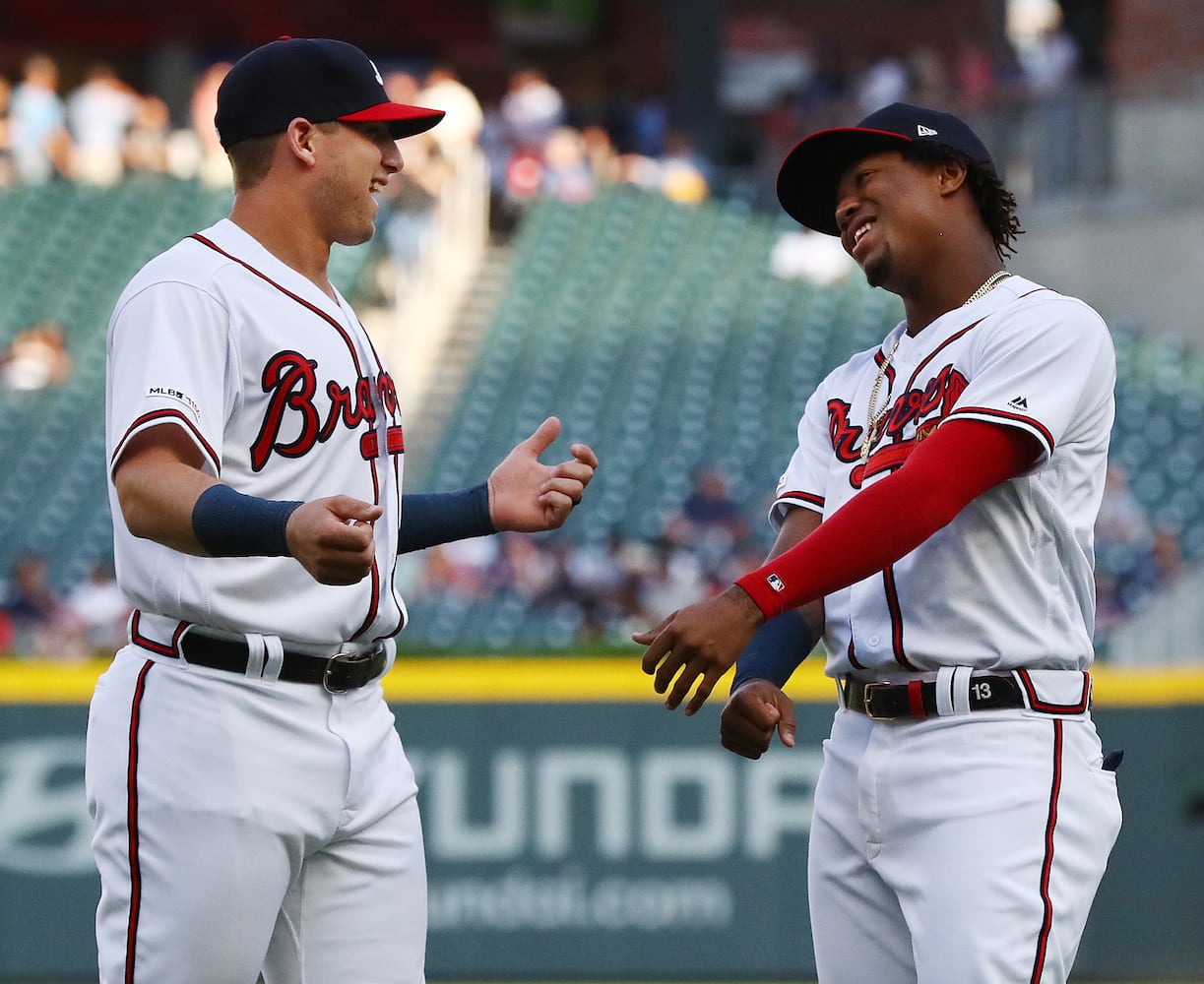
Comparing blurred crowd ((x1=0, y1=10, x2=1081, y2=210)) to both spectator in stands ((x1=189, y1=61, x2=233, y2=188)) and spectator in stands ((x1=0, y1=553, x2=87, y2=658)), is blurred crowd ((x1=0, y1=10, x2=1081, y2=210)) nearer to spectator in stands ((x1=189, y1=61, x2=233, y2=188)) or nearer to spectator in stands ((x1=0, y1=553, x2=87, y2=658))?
spectator in stands ((x1=189, y1=61, x2=233, y2=188))

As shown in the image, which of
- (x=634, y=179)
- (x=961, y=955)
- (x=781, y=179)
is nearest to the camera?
(x=961, y=955)

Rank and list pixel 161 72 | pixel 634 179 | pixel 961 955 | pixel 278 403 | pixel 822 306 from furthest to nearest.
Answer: pixel 161 72 < pixel 634 179 < pixel 822 306 < pixel 278 403 < pixel 961 955

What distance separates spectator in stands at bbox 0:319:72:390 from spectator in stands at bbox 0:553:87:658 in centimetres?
313

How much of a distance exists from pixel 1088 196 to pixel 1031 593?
38.0ft

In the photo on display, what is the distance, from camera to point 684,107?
55.3ft

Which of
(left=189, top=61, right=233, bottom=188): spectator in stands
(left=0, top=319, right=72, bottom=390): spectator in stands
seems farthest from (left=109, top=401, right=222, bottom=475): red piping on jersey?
(left=189, top=61, right=233, bottom=188): spectator in stands

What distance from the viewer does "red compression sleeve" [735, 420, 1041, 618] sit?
2.59 m

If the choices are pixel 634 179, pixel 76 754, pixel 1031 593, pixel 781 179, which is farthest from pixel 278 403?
pixel 634 179

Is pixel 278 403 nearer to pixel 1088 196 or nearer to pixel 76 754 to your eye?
pixel 76 754

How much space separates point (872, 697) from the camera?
2.81 metres

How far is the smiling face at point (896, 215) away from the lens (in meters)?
2.85

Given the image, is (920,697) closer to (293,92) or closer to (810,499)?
(810,499)

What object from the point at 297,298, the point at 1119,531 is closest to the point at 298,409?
the point at 297,298

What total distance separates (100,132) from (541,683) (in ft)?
35.1
